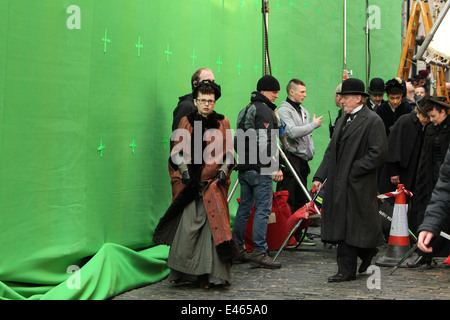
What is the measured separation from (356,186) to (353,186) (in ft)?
0.10

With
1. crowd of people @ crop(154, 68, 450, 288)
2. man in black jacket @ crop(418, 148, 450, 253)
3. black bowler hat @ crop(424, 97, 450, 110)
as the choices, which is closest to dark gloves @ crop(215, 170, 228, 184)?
crowd of people @ crop(154, 68, 450, 288)

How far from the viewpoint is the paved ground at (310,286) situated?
6.41 metres

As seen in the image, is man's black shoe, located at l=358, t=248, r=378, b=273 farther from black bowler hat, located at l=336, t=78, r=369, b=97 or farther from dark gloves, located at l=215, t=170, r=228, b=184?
dark gloves, located at l=215, t=170, r=228, b=184

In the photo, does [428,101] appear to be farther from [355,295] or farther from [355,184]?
[355,295]

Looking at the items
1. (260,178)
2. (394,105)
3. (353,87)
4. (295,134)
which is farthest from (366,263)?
(394,105)

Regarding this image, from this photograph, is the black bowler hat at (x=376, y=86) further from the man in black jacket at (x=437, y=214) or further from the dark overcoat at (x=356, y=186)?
the man in black jacket at (x=437, y=214)

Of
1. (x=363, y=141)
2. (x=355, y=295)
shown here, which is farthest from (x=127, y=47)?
(x=355, y=295)

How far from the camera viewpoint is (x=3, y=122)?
17.7ft

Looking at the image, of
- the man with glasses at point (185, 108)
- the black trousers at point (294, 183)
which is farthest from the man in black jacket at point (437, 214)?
the black trousers at point (294, 183)

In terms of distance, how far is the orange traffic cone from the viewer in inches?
331

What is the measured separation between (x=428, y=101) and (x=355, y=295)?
9.27 feet

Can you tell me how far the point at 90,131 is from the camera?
6.47 metres

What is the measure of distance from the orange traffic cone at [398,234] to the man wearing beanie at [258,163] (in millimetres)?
1450

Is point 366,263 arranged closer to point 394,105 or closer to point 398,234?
point 398,234
